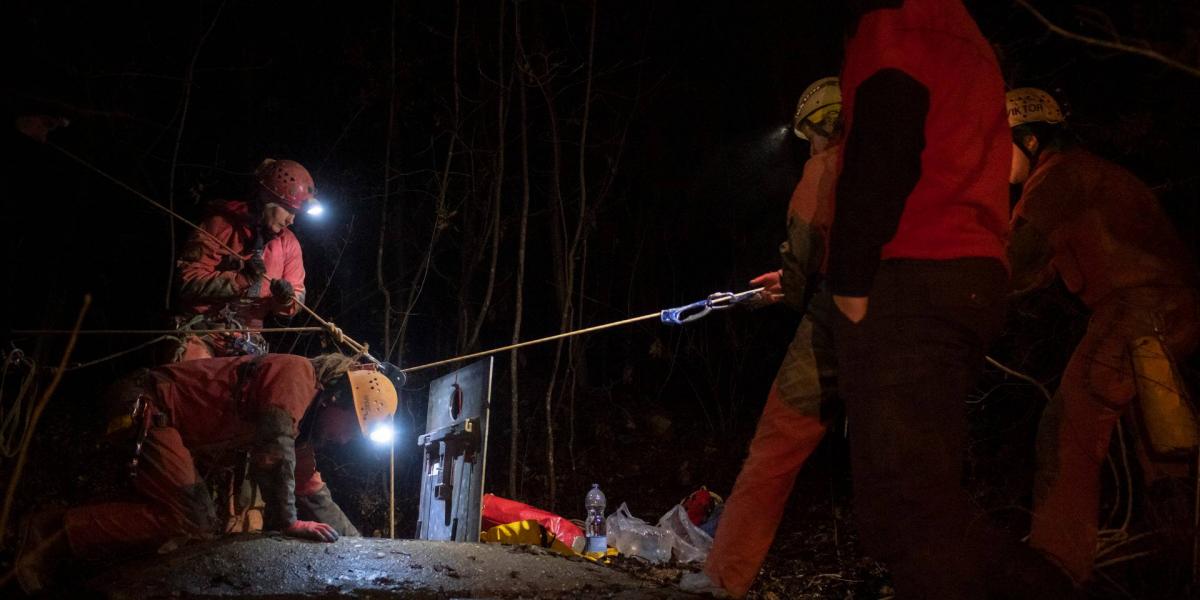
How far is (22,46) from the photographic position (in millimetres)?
3297

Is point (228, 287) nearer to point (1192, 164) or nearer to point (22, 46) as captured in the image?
point (22, 46)

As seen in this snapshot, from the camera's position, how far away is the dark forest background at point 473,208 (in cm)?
1032

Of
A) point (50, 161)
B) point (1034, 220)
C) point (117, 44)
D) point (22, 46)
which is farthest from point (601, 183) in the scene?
point (22, 46)

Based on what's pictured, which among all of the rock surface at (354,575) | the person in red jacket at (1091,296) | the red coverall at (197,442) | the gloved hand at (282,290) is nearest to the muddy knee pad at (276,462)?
the red coverall at (197,442)

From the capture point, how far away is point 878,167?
96.3 inches

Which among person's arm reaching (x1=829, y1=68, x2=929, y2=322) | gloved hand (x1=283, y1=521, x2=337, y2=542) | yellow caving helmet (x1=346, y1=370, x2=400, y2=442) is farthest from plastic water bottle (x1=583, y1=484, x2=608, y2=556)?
person's arm reaching (x1=829, y1=68, x2=929, y2=322)

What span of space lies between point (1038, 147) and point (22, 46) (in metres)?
4.81

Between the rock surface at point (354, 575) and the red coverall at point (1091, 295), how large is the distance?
1.83 meters

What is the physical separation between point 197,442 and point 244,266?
170 cm

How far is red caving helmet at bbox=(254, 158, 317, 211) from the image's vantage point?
5.99 metres

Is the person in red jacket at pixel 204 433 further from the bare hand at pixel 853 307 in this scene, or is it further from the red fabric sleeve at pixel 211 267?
the bare hand at pixel 853 307

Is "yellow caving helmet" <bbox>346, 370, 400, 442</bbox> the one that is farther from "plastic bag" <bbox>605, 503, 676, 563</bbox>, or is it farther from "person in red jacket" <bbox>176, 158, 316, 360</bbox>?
"plastic bag" <bbox>605, 503, 676, 563</bbox>

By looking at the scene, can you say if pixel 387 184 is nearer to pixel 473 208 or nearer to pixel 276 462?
pixel 473 208

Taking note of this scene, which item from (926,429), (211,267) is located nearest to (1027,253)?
(926,429)
